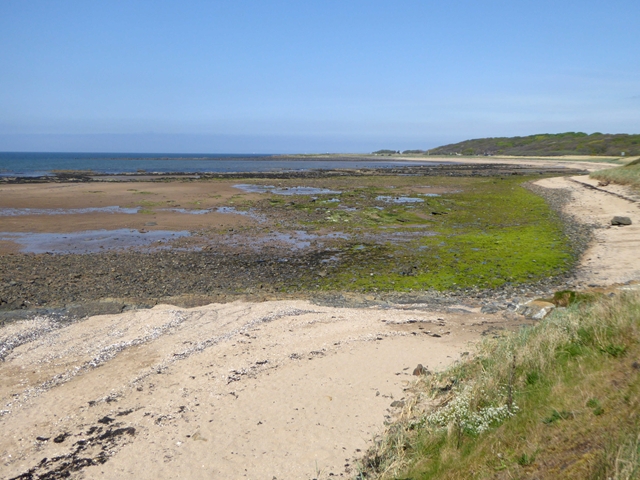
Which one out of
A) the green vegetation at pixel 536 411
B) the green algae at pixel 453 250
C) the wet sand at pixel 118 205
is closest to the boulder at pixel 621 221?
the green algae at pixel 453 250

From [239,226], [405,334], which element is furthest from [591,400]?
[239,226]

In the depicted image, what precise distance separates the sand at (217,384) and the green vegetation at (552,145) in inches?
3586

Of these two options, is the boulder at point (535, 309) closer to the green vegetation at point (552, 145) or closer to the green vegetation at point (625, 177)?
the green vegetation at point (625, 177)

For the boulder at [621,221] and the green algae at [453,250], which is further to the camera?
the boulder at [621,221]

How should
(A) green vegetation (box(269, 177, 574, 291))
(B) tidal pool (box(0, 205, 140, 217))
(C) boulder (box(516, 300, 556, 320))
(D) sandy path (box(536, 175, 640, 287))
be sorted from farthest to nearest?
1. (B) tidal pool (box(0, 205, 140, 217))
2. (A) green vegetation (box(269, 177, 574, 291))
3. (D) sandy path (box(536, 175, 640, 287))
4. (C) boulder (box(516, 300, 556, 320))

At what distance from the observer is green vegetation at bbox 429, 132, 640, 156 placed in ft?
324

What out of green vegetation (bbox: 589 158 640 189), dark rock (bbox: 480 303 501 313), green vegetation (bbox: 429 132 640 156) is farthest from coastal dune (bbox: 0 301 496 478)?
green vegetation (bbox: 429 132 640 156)

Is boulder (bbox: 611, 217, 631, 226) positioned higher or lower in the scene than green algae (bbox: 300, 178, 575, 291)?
higher

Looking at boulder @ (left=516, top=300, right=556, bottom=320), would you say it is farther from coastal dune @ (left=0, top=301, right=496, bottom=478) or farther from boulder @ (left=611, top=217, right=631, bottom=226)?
boulder @ (left=611, top=217, right=631, bottom=226)

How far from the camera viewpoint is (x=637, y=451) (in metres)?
3.31

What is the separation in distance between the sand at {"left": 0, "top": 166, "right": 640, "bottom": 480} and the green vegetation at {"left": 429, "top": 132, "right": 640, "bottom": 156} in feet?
299

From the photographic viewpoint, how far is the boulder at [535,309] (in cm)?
969

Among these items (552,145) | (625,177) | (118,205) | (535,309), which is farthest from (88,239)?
(552,145)

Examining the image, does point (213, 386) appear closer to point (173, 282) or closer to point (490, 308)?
point (490, 308)
